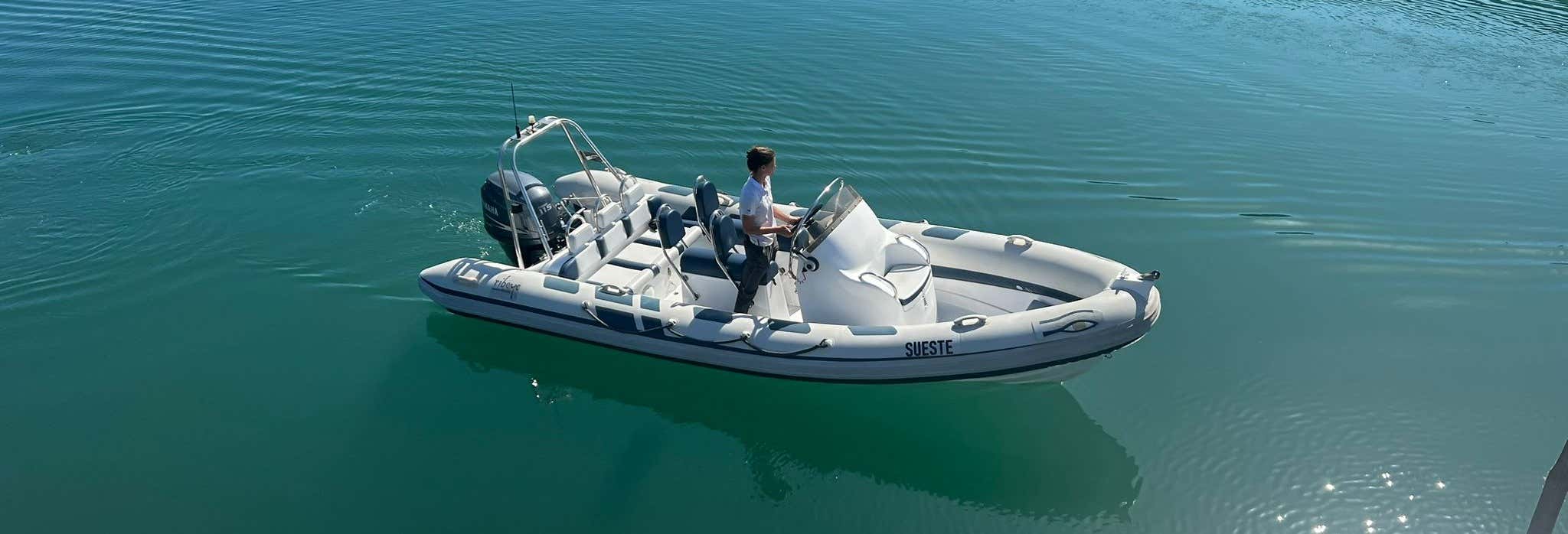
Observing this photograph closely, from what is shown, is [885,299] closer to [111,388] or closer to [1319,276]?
[1319,276]

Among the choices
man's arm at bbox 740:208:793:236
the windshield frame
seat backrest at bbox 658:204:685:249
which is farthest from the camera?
seat backrest at bbox 658:204:685:249

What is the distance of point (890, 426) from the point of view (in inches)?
239

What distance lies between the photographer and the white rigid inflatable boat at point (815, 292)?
18.4 ft

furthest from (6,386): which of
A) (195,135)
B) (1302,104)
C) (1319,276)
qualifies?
(1302,104)

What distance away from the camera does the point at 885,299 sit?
19.5ft

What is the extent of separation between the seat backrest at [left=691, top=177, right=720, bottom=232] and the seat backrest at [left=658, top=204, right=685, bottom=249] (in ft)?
Result: 0.88

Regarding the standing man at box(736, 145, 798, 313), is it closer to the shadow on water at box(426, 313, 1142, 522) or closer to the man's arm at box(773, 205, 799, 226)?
the man's arm at box(773, 205, 799, 226)

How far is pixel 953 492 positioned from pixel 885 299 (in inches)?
51.5

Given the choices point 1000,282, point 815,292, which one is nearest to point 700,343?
point 815,292

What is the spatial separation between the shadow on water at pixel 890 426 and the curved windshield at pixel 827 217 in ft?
3.56

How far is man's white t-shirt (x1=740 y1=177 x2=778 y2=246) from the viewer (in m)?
5.61

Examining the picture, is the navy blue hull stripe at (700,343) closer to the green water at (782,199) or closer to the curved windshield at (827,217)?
the green water at (782,199)

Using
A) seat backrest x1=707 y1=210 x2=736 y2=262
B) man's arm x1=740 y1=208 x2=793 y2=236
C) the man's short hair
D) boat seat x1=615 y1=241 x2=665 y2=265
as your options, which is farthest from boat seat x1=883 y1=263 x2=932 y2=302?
boat seat x1=615 y1=241 x2=665 y2=265

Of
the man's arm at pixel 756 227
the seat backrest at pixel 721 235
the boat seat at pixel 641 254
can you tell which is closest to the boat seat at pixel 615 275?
the boat seat at pixel 641 254
